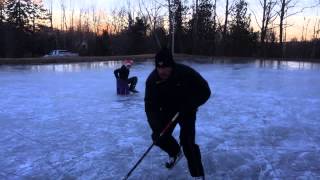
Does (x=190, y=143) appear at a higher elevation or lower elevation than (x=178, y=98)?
lower

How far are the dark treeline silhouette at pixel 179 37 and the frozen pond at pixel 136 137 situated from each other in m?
32.0

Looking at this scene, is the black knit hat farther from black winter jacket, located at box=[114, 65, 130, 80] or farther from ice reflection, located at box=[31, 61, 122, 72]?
ice reflection, located at box=[31, 61, 122, 72]

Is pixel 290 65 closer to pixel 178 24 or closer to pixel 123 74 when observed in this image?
pixel 123 74

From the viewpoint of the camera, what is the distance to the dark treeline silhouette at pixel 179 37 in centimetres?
4312

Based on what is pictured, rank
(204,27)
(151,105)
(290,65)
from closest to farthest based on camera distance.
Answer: (151,105) < (290,65) < (204,27)

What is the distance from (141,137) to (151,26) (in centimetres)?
4390

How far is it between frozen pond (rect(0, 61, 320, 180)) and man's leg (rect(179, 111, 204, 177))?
39 cm

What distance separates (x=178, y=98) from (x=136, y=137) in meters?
2.45

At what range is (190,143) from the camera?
4480 millimetres

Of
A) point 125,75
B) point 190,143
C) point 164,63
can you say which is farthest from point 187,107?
point 125,75

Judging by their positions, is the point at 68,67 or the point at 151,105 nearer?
the point at 151,105

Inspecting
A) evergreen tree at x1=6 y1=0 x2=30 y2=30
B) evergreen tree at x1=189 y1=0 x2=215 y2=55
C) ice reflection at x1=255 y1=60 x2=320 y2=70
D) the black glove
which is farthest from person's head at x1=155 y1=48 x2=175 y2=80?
evergreen tree at x1=6 y1=0 x2=30 y2=30

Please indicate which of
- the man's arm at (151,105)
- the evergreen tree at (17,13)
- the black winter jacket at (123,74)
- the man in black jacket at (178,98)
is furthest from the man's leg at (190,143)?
the evergreen tree at (17,13)

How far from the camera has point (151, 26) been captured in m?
50.0
